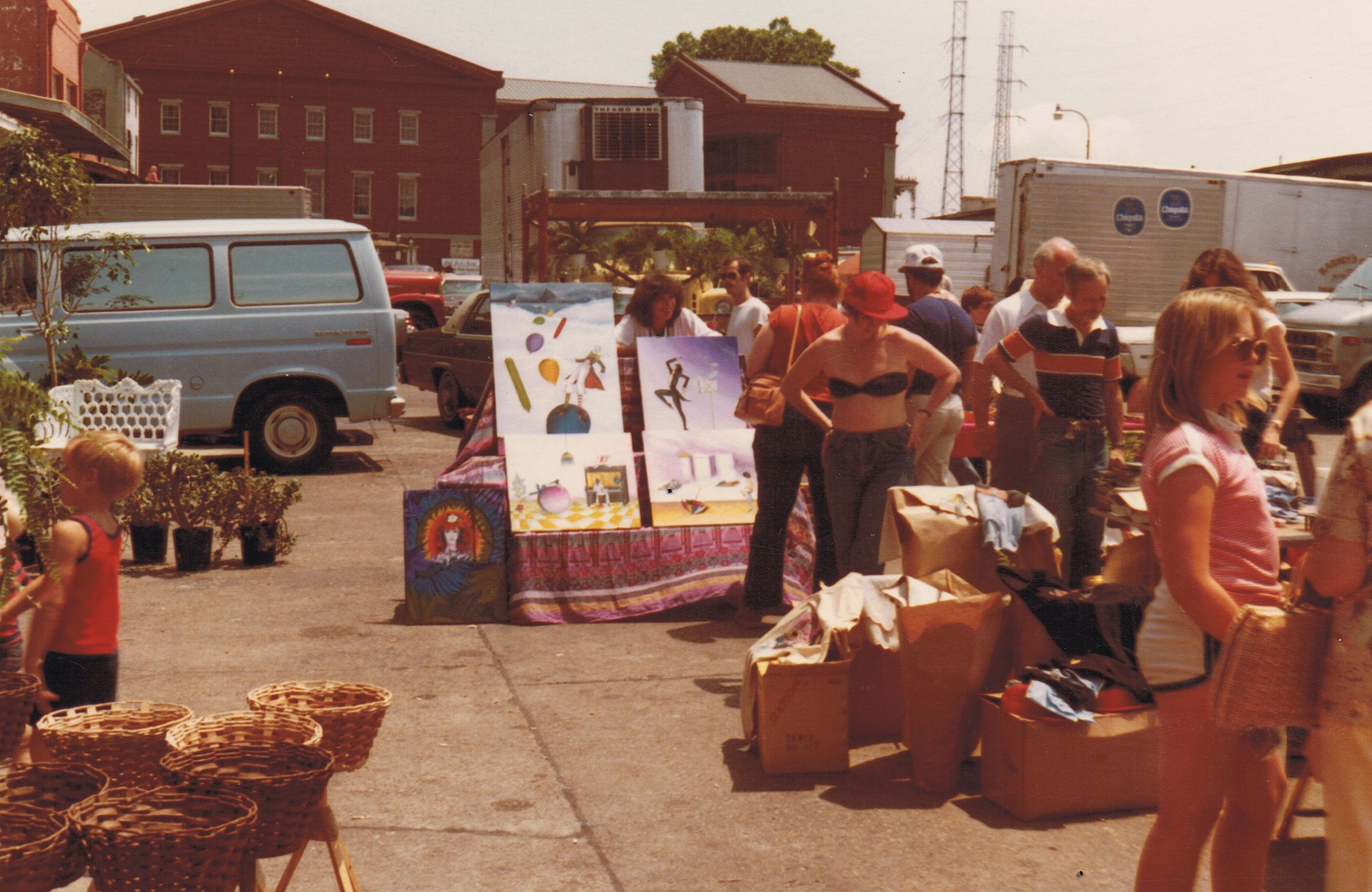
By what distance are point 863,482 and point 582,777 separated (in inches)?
78.1

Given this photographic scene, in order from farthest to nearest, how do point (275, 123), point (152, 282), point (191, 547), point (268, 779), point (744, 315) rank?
point (275, 123) → point (152, 282) → point (744, 315) → point (191, 547) → point (268, 779)

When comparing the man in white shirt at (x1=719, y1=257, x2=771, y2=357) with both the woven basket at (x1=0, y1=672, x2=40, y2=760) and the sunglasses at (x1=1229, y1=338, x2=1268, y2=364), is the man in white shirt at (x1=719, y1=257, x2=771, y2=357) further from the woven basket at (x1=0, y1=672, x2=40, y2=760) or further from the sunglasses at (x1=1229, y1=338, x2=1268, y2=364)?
the woven basket at (x1=0, y1=672, x2=40, y2=760)

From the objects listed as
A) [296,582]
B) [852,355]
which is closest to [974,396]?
[852,355]

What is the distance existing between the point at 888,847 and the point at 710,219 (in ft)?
48.5

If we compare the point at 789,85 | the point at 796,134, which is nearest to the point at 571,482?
the point at 796,134

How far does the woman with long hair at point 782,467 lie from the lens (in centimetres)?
698

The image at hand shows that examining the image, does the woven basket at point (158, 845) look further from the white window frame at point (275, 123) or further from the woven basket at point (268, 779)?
the white window frame at point (275, 123)

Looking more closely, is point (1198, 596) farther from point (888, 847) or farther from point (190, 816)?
point (190, 816)

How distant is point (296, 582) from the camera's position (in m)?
8.23

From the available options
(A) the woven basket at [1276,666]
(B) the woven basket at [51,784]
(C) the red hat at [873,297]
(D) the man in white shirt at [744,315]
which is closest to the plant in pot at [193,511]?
(D) the man in white shirt at [744,315]

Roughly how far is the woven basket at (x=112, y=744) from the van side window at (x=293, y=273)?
10246mm

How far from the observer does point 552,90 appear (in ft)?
261

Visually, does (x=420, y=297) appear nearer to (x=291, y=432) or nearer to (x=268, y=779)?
(x=291, y=432)

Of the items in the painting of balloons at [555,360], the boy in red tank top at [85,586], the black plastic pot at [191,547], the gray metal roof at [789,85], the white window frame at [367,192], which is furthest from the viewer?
the white window frame at [367,192]
